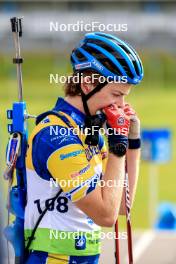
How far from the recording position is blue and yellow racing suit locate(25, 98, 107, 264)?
11.3 feet

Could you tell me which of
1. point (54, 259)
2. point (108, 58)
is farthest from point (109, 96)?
point (54, 259)

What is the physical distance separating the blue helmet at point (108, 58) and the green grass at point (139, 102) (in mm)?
4359

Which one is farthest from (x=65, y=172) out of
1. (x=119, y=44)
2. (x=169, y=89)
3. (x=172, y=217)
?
(x=169, y=89)

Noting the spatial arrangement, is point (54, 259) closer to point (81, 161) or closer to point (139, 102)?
point (81, 161)

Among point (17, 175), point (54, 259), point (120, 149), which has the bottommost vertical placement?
point (54, 259)

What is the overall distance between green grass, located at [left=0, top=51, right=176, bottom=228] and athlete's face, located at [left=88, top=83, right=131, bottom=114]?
4.45 meters

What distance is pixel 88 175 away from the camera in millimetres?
3500

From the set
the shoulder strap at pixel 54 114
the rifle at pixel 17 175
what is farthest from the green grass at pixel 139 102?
the shoulder strap at pixel 54 114

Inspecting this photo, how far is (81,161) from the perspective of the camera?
11.5 ft

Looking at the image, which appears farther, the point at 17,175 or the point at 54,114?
the point at 17,175

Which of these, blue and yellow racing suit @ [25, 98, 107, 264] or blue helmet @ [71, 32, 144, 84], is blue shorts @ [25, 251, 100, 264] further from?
blue helmet @ [71, 32, 144, 84]

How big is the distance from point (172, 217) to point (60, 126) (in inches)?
215

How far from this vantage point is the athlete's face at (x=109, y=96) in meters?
3.55

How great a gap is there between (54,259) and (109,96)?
0.75 m
